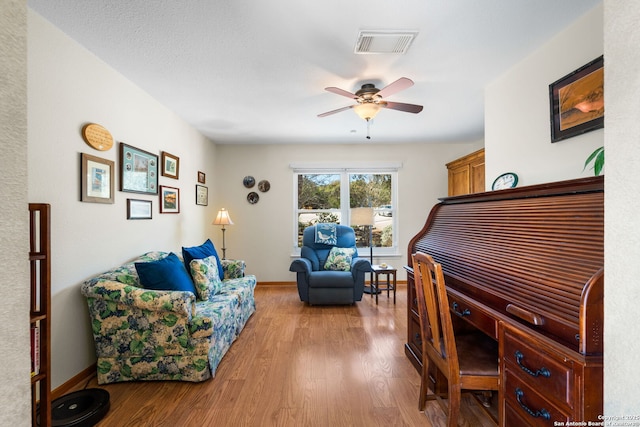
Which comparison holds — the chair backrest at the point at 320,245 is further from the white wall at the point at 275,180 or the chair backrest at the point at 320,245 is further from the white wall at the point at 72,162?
the white wall at the point at 72,162

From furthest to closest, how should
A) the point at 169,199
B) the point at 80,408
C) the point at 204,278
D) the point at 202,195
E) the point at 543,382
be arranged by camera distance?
the point at 202,195, the point at 169,199, the point at 204,278, the point at 80,408, the point at 543,382

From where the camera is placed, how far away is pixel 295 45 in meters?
2.14

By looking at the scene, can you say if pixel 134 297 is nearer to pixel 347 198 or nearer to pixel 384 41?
pixel 384 41

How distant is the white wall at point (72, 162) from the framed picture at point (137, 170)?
0.08 metres

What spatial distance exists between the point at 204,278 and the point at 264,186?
2.62m

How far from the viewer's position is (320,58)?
7.56ft

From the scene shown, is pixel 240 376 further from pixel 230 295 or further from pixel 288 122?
pixel 288 122

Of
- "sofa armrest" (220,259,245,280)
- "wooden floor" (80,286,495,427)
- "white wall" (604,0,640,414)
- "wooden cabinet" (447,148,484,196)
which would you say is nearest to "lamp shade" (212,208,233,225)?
"sofa armrest" (220,259,245,280)

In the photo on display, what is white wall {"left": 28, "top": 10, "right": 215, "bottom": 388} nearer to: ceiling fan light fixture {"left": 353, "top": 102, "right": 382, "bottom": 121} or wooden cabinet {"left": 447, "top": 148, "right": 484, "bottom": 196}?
ceiling fan light fixture {"left": 353, "top": 102, "right": 382, "bottom": 121}

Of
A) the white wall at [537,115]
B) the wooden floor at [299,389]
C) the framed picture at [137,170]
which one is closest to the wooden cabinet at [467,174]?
the white wall at [537,115]

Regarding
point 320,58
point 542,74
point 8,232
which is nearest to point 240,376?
point 8,232

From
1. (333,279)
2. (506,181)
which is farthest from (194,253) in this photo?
(506,181)

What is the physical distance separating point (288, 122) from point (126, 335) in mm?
2968

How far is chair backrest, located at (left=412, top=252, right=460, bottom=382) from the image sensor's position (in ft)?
4.62
